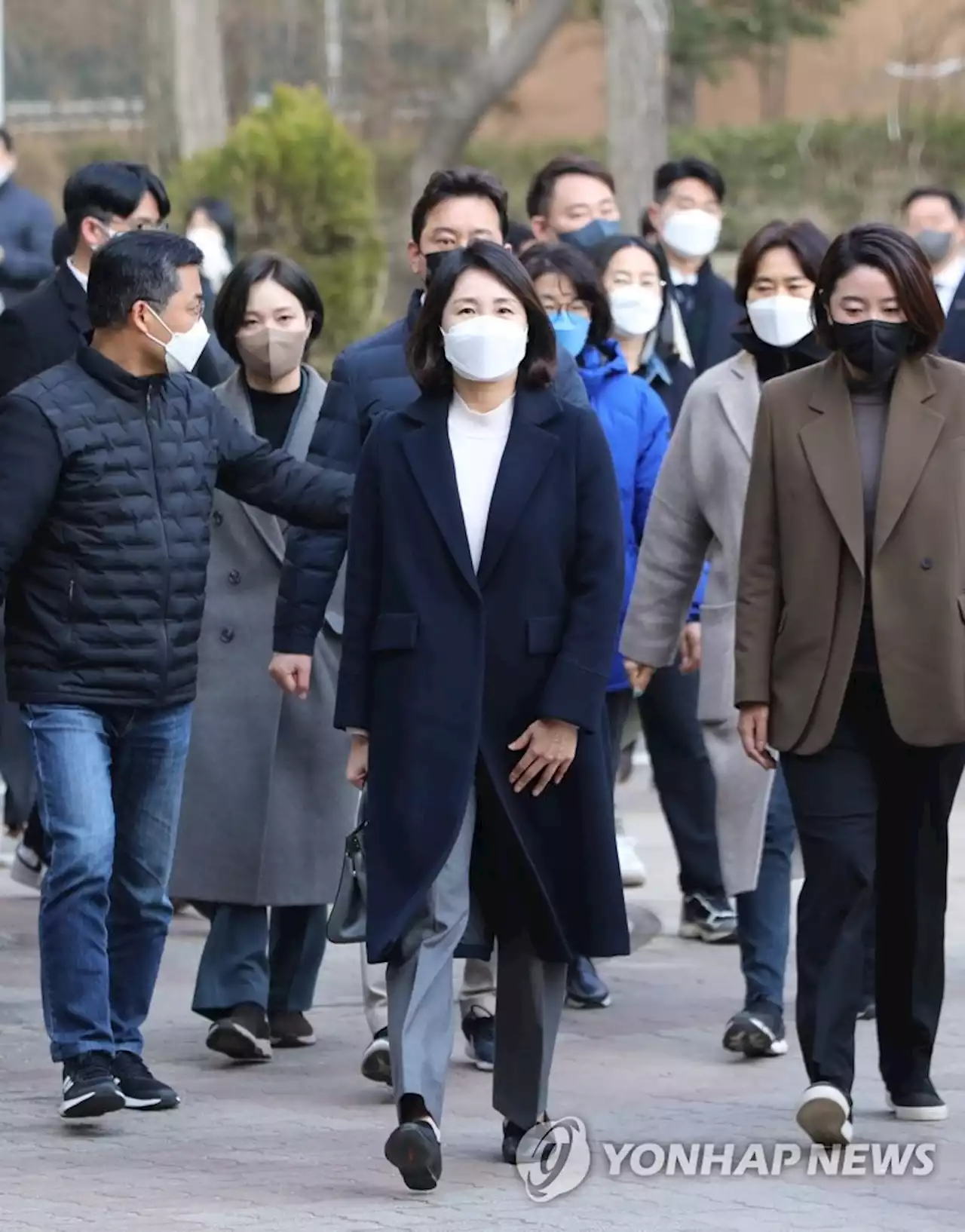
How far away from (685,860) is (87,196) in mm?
2701

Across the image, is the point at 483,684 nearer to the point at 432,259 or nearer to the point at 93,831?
the point at 93,831

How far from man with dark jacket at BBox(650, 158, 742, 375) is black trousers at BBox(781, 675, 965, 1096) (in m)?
4.11

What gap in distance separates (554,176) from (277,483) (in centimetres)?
336

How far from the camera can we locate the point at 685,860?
9031 millimetres

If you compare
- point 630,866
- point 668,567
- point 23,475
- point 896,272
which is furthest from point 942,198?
point 23,475

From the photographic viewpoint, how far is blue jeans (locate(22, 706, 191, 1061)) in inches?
252

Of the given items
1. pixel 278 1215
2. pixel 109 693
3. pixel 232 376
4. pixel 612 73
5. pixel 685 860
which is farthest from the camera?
pixel 612 73

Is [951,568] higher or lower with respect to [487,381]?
lower

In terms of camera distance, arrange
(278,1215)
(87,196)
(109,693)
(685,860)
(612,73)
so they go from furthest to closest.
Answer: (612,73), (685,860), (87,196), (109,693), (278,1215)

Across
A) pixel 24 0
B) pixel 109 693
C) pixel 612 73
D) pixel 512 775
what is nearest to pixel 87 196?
pixel 109 693

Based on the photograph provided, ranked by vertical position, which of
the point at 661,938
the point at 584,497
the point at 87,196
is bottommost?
the point at 661,938

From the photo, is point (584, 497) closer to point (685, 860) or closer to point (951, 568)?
point (951, 568)

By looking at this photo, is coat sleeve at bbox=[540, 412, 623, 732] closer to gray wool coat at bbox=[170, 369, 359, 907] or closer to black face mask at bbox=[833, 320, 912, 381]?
black face mask at bbox=[833, 320, 912, 381]

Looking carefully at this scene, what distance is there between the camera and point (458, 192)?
7.12 m
